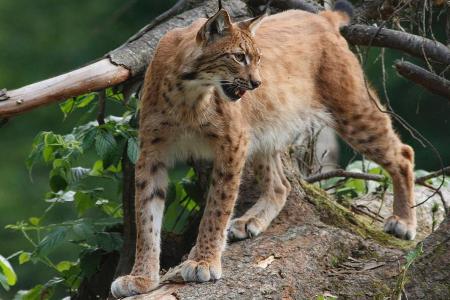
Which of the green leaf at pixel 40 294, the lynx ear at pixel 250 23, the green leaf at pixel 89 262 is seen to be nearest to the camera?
the lynx ear at pixel 250 23

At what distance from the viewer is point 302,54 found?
7.38 metres

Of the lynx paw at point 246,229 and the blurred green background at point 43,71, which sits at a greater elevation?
the lynx paw at point 246,229

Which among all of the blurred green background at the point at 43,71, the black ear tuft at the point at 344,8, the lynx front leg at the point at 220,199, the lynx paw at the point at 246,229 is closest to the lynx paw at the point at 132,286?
the lynx front leg at the point at 220,199

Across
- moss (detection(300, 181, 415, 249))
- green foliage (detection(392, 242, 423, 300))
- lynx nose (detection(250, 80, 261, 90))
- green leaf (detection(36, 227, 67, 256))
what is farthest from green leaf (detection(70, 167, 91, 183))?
green foliage (detection(392, 242, 423, 300))

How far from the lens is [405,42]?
704cm

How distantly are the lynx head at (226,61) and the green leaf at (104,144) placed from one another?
857mm

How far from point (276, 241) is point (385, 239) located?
896 millimetres

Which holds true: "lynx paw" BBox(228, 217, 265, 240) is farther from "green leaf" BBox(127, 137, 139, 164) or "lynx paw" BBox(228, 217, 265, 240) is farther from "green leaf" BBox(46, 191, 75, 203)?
"green leaf" BBox(46, 191, 75, 203)

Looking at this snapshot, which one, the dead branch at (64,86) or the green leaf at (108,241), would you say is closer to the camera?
the dead branch at (64,86)

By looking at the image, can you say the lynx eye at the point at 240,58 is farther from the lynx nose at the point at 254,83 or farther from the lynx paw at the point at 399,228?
the lynx paw at the point at 399,228

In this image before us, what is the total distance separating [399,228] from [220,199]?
1.44m

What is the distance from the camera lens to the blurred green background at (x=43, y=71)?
1598cm

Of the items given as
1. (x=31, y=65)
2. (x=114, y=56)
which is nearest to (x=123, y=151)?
(x=114, y=56)

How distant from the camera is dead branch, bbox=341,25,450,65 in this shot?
684cm
